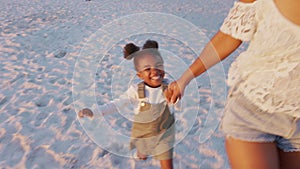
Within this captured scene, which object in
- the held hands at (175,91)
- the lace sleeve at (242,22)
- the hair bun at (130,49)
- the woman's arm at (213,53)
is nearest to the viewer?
the lace sleeve at (242,22)

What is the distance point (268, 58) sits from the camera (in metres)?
0.79

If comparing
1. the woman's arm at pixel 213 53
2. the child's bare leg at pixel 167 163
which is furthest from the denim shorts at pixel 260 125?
the child's bare leg at pixel 167 163

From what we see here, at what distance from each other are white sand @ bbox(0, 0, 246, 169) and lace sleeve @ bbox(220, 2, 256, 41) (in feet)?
5.56

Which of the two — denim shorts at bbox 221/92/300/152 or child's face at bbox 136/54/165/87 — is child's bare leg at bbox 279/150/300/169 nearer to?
denim shorts at bbox 221/92/300/152

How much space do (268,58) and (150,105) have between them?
44.4 inches

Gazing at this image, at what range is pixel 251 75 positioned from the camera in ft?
2.80

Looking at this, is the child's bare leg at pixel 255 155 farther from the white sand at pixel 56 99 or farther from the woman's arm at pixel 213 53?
the white sand at pixel 56 99

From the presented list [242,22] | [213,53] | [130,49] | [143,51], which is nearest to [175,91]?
[213,53]

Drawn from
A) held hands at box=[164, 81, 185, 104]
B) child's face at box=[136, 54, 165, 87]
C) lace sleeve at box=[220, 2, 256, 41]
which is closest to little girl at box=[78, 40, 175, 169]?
child's face at box=[136, 54, 165, 87]

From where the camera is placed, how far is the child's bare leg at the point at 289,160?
35.7 inches

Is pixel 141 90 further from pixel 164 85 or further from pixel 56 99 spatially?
pixel 56 99

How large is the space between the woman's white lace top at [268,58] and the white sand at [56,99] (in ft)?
5.50

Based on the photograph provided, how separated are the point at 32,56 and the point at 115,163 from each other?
344 centimetres

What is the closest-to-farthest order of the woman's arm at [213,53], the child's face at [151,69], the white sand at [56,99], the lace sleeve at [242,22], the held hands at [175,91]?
the lace sleeve at [242,22], the woman's arm at [213,53], the held hands at [175,91], the child's face at [151,69], the white sand at [56,99]
